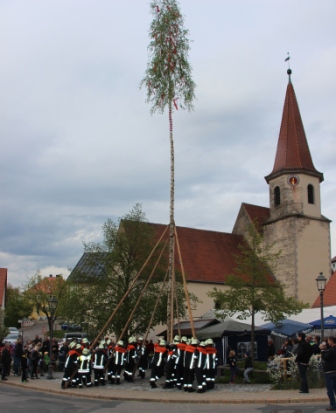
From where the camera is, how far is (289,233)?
153 feet

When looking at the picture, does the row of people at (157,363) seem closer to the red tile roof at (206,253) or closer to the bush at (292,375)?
the bush at (292,375)

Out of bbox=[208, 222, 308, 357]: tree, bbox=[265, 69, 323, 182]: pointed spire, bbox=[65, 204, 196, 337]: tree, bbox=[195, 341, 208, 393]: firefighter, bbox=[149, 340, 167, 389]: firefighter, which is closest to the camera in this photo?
bbox=[195, 341, 208, 393]: firefighter

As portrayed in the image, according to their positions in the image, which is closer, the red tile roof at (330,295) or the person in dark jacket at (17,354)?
the person in dark jacket at (17,354)

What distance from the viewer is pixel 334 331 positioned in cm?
2845

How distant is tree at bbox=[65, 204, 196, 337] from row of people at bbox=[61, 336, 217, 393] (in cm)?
750

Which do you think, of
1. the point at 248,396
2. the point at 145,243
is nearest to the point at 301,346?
the point at 248,396

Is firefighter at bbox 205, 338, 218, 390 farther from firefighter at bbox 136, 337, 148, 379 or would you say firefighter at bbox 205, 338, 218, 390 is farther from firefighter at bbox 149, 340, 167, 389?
firefighter at bbox 136, 337, 148, 379

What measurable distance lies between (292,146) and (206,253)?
1200cm

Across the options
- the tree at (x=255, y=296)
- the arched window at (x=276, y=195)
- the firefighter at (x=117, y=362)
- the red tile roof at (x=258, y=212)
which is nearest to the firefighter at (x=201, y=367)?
the firefighter at (x=117, y=362)

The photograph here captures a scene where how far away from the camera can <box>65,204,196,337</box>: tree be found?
28500mm

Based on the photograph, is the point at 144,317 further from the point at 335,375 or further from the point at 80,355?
the point at 335,375

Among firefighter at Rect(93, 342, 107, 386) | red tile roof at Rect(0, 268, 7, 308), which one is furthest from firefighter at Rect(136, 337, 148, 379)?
red tile roof at Rect(0, 268, 7, 308)

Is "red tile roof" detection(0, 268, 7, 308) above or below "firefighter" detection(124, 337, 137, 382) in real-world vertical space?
above

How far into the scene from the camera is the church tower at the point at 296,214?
46.1 metres
